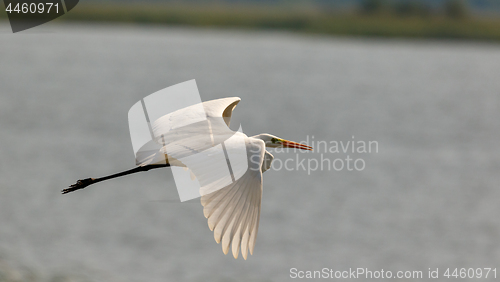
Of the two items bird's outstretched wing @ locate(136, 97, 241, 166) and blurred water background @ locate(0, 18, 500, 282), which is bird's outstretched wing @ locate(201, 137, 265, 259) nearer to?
bird's outstretched wing @ locate(136, 97, 241, 166)

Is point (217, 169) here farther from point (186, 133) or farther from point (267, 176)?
point (267, 176)

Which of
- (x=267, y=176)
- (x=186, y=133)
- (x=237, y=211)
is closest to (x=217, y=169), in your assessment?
(x=237, y=211)

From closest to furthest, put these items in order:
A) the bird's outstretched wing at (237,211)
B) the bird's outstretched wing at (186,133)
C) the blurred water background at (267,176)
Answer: the bird's outstretched wing at (237,211)
the bird's outstretched wing at (186,133)
the blurred water background at (267,176)

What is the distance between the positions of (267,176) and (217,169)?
397 inches

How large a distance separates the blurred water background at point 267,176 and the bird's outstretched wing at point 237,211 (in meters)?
5.15

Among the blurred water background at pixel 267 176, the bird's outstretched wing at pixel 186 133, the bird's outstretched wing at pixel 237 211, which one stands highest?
Answer: the bird's outstretched wing at pixel 186 133

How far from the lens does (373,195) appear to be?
536 inches

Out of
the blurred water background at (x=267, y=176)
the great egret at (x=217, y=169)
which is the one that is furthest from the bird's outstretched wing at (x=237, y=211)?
the blurred water background at (x=267, y=176)

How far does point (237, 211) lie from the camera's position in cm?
392

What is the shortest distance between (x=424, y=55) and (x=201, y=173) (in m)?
37.5

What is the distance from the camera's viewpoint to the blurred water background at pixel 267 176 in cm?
1020

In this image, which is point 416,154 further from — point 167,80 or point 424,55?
point 424,55

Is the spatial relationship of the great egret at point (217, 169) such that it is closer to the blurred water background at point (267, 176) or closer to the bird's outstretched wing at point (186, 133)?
the bird's outstretched wing at point (186, 133)

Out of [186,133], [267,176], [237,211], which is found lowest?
[267,176]
